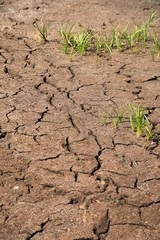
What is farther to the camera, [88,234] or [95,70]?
[95,70]

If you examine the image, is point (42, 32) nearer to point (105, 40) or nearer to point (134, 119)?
point (105, 40)

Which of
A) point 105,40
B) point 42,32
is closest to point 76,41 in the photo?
point 105,40

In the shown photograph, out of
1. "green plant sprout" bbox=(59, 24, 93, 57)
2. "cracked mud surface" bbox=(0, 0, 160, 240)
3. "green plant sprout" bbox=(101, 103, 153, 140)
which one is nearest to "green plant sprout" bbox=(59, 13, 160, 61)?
"green plant sprout" bbox=(59, 24, 93, 57)

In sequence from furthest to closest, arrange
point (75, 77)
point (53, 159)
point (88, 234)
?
point (75, 77) < point (53, 159) < point (88, 234)

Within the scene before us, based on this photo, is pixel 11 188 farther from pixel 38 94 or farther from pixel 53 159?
pixel 38 94

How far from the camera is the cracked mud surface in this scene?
2.58m

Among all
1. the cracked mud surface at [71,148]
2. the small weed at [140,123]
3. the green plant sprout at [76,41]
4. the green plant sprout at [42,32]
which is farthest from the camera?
the green plant sprout at [42,32]

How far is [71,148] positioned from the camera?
10.5ft

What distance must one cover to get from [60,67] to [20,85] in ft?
1.50

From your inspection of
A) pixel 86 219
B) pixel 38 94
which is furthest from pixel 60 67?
pixel 86 219

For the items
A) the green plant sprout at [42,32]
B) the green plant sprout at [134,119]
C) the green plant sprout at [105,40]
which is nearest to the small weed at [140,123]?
the green plant sprout at [134,119]

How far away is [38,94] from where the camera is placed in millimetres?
3844

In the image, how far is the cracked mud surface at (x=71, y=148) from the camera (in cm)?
258

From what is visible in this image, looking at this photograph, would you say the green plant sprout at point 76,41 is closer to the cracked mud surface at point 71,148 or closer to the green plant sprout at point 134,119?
the cracked mud surface at point 71,148
